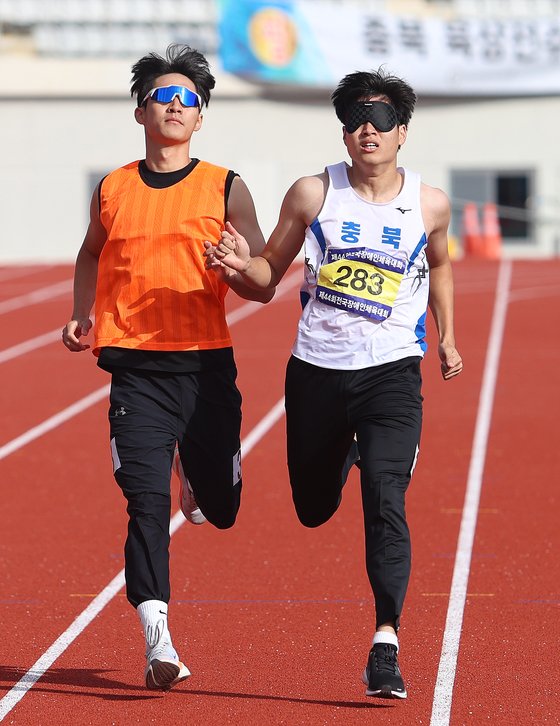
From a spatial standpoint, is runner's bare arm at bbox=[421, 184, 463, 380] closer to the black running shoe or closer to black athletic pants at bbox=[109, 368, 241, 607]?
black athletic pants at bbox=[109, 368, 241, 607]

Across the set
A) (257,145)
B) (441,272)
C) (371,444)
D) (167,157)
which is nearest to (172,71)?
(167,157)

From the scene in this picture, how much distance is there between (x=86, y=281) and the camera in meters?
5.61

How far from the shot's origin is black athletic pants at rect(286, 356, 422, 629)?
4.91m

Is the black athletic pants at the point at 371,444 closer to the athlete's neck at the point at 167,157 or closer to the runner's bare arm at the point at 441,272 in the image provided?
the runner's bare arm at the point at 441,272

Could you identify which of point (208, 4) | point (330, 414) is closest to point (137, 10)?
point (208, 4)

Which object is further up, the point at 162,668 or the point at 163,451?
the point at 163,451

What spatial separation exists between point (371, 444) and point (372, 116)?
3.60 feet

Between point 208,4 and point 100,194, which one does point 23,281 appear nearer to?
point 208,4

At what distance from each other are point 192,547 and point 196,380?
95.7 inches

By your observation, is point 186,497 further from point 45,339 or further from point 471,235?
point 471,235

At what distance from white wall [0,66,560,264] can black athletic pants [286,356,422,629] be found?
29475mm

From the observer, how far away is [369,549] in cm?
491

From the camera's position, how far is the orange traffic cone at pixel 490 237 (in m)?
31.8

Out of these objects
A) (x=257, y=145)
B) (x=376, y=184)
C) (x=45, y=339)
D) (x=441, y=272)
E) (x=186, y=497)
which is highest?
(x=376, y=184)
